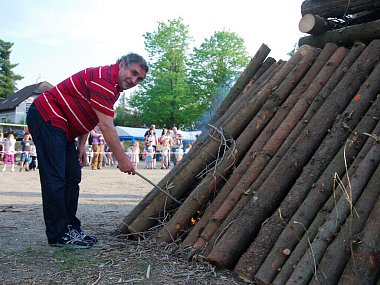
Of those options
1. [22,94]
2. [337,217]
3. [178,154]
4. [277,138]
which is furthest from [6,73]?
[337,217]

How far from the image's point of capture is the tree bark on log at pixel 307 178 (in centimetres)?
303

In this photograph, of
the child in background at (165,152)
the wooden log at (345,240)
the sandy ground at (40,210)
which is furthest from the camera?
the child in background at (165,152)

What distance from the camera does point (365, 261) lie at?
2545 millimetres

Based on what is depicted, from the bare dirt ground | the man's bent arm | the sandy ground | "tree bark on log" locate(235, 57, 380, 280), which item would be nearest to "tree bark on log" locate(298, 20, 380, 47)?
"tree bark on log" locate(235, 57, 380, 280)

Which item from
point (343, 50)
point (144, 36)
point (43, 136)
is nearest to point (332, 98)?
point (343, 50)

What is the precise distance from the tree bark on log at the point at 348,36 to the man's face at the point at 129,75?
2.14m

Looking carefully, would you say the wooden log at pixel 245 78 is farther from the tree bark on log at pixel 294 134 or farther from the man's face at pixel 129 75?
the man's face at pixel 129 75

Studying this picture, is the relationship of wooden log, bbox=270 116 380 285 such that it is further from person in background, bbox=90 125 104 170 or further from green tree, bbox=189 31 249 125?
green tree, bbox=189 31 249 125

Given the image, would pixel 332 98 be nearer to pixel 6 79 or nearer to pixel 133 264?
pixel 133 264

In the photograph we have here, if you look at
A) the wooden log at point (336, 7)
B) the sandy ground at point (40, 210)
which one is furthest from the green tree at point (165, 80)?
the wooden log at point (336, 7)

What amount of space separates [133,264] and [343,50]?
287 centimetres

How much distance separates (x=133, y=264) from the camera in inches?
132

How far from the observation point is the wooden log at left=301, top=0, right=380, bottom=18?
4.55 meters

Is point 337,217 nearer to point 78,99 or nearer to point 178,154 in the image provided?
point 78,99
